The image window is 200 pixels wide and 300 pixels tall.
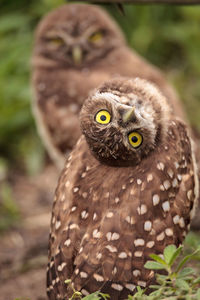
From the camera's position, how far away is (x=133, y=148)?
127 inches

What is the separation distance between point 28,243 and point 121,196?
2.39m

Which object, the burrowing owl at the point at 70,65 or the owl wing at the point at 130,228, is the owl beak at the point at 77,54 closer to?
the burrowing owl at the point at 70,65

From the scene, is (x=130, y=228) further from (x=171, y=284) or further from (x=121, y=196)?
(x=171, y=284)

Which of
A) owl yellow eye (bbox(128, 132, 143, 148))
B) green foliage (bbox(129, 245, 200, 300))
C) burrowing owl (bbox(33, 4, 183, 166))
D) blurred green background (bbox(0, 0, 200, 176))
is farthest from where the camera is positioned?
blurred green background (bbox(0, 0, 200, 176))

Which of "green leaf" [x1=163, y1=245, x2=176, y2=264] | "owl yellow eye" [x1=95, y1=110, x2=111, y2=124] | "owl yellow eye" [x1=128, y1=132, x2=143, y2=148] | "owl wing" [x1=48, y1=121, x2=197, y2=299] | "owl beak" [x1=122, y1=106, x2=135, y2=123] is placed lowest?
"green leaf" [x1=163, y1=245, x2=176, y2=264]

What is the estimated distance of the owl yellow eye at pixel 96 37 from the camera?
18.7 feet

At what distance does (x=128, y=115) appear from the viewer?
3098 mm

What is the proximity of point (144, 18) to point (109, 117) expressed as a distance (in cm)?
492

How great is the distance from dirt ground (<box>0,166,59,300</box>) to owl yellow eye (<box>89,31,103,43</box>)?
170 cm

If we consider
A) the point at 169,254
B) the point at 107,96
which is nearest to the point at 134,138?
the point at 107,96

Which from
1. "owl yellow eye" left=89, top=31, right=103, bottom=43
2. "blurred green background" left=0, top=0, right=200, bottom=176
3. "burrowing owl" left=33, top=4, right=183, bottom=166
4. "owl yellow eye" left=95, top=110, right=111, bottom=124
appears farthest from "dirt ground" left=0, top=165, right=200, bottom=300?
"owl yellow eye" left=89, top=31, right=103, bottom=43

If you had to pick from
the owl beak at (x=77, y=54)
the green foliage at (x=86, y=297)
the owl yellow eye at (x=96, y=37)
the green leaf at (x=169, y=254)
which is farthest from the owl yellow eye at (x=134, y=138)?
the owl yellow eye at (x=96, y=37)

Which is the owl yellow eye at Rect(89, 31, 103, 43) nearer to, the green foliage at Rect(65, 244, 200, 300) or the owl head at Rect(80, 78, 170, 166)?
the owl head at Rect(80, 78, 170, 166)

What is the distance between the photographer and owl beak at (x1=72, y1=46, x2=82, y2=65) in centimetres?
557
